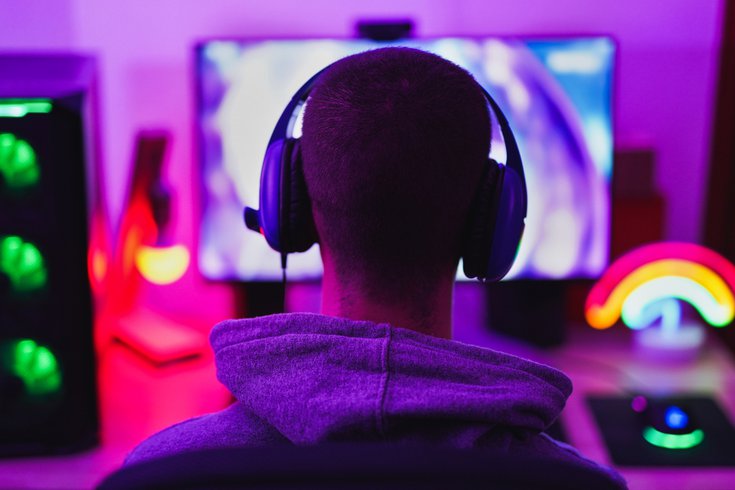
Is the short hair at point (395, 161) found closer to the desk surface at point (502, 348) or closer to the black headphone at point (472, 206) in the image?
the black headphone at point (472, 206)

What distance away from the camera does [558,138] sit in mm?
1411

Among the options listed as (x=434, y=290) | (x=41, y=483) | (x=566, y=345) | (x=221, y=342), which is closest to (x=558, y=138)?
(x=566, y=345)

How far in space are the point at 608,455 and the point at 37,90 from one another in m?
0.94

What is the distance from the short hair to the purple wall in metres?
0.88

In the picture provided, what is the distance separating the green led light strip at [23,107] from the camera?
111cm

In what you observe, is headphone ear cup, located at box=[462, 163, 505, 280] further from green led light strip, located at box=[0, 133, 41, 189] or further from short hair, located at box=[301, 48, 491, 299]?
green led light strip, located at box=[0, 133, 41, 189]

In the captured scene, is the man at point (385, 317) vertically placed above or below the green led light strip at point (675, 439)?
above

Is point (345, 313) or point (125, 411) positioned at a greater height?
point (345, 313)

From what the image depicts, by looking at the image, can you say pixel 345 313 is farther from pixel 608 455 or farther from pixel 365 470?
pixel 608 455

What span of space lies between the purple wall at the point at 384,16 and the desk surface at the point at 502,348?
0.85 feet

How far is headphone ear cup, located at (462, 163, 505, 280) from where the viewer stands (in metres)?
0.76

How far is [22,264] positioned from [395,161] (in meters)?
0.71

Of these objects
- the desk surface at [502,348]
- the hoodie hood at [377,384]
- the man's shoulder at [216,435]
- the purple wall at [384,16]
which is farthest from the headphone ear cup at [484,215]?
the purple wall at [384,16]

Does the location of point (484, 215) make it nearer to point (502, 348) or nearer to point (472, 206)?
point (472, 206)
